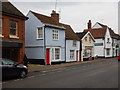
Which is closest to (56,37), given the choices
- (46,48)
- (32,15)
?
(46,48)

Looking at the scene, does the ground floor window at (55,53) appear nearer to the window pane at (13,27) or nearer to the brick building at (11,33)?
the brick building at (11,33)

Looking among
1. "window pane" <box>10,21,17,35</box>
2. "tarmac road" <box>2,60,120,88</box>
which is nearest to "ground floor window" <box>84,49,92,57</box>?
"window pane" <box>10,21,17,35</box>

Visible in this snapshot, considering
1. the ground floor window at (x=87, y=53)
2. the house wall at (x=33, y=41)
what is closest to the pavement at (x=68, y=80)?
the house wall at (x=33, y=41)

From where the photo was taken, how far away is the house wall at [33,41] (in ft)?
86.6

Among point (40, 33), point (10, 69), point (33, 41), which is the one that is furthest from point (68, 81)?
point (33, 41)

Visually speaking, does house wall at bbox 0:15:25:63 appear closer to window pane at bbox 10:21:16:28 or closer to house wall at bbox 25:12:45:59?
window pane at bbox 10:21:16:28

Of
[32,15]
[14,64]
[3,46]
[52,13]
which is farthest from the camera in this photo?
[52,13]

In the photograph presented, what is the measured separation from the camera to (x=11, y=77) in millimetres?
13906

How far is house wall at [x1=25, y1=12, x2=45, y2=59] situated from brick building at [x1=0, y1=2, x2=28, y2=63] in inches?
192

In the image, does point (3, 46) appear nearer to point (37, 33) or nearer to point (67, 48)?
point (37, 33)

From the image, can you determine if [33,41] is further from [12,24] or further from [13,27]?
[12,24]

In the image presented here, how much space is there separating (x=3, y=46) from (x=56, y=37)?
1051 centimetres

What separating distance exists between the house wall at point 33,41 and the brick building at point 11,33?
4.89 metres

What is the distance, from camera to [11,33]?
20.5 m
